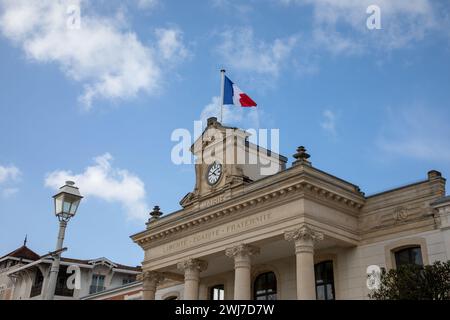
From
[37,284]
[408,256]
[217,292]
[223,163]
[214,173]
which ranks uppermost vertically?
[223,163]

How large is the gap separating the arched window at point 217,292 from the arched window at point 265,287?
280 centimetres

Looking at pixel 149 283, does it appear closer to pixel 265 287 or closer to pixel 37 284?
pixel 265 287

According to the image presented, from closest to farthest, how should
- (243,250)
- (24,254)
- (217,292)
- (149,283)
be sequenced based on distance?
(243,250), (149,283), (217,292), (24,254)

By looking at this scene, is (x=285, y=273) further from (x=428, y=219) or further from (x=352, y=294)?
(x=428, y=219)

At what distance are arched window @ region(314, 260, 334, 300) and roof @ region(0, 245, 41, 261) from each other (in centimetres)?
4353

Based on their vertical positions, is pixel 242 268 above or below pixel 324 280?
above

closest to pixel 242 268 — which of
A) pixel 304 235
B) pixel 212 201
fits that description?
pixel 304 235

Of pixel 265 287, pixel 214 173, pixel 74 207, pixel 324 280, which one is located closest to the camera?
pixel 74 207

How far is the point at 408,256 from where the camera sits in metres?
23.5

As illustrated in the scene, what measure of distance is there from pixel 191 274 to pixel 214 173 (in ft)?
18.3
